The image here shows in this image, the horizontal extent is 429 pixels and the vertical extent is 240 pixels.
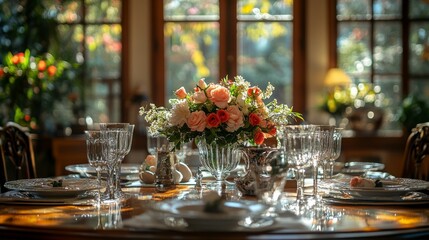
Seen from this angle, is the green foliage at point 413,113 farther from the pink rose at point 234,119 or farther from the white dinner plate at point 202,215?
the white dinner plate at point 202,215

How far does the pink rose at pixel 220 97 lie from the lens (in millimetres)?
2438

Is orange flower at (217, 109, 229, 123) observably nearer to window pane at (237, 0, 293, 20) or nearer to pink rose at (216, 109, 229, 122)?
pink rose at (216, 109, 229, 122)

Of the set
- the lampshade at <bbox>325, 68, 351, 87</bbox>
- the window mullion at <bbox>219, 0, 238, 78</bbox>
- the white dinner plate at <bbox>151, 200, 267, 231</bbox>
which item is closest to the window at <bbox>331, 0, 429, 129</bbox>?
the lampshade at <bbox>325, 68, 351, 87</bbox>

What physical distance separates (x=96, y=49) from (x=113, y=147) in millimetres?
4521

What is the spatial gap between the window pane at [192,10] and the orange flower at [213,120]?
14.3ft

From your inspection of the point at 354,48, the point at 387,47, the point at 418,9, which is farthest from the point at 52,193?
the point at 418,9

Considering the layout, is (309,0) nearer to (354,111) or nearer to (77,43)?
(354,111)

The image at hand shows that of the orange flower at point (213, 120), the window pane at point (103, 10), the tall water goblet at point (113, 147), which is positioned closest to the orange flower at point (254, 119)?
the orange flower at point (213, 120)

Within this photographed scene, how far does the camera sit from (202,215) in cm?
168

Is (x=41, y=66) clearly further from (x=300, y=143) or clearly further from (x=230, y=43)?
(x=300, y=143)

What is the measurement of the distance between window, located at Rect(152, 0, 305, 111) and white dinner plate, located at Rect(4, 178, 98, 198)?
420 centimetres

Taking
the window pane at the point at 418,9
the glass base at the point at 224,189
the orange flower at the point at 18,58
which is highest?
the window pane at the point at 418,9

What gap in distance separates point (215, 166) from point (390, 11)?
4.50 meters

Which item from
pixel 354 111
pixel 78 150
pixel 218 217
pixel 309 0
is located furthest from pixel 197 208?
pixel 309 0
